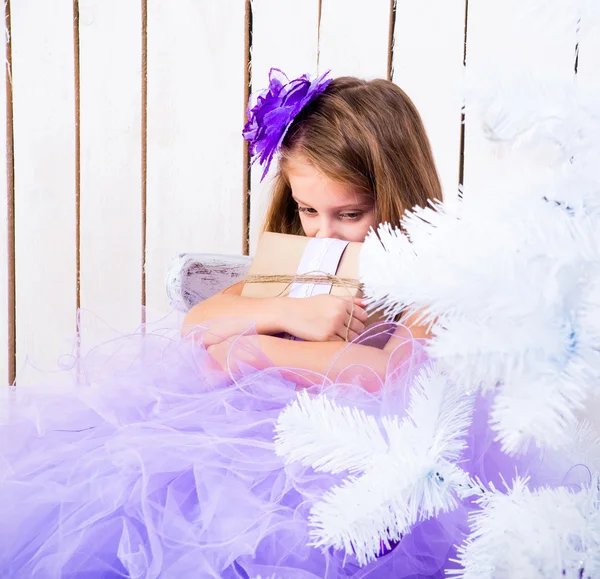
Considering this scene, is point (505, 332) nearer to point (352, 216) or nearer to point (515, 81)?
point (515, 81)

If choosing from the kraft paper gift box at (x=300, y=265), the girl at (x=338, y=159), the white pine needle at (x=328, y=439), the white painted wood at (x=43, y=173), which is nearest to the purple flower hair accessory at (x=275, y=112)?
the girl at (x=338, y=159)

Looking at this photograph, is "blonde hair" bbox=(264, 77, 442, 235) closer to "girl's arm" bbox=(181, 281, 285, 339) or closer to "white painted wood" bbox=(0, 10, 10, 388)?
"girl's arm" bbox=(181, 281, 285, 339)

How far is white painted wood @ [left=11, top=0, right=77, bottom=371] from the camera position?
5.46 feet

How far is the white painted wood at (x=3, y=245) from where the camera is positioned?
1.70 metres

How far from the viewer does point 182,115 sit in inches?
63.4

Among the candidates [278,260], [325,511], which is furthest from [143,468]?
[278,260]

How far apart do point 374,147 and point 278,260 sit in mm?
246

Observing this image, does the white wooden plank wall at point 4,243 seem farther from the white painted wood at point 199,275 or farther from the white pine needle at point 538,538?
the white pine needle at point 538,538

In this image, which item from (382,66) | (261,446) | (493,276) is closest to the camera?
(493,276)

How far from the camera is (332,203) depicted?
1.16m

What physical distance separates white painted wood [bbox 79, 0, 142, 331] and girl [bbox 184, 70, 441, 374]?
501 mm

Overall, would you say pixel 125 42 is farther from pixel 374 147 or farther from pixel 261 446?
pixel 261 446

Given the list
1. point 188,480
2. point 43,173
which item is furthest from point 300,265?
point 43,173

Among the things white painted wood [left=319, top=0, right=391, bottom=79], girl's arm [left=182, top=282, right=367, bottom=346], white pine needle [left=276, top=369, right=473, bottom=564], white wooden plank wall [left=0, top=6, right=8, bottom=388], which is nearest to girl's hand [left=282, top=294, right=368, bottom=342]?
girl's arm [left=182, top=282, right=367, bottom=346]
